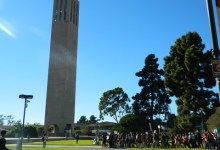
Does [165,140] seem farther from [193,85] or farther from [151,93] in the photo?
[151,93]

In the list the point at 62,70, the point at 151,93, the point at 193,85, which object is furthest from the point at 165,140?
the point at 62,70

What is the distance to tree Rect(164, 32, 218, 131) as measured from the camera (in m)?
33.8

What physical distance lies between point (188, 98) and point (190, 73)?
10.3 feet

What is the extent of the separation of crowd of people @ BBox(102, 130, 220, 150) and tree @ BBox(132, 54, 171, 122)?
63.5 ft

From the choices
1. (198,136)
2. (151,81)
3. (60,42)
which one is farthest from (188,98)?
(60,42)

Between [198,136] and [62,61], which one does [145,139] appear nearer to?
[198,136]

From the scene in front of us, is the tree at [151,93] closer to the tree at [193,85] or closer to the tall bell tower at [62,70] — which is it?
the tree at [193,85]

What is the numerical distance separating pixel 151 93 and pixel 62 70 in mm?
29717

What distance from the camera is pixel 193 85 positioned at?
34.5 meters

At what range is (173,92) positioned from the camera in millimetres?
36875

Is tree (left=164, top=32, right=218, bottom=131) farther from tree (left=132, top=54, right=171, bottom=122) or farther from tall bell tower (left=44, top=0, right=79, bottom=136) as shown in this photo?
tall bell tower (left=44, top=0, right=79, bottom=136)

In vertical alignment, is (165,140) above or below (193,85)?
below

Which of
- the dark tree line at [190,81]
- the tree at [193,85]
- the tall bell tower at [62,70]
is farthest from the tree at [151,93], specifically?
the tall bell tower at [62,70]

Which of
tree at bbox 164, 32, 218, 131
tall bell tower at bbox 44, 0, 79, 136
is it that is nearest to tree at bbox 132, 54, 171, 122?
tree at bbox 164, 32, 218, 131
